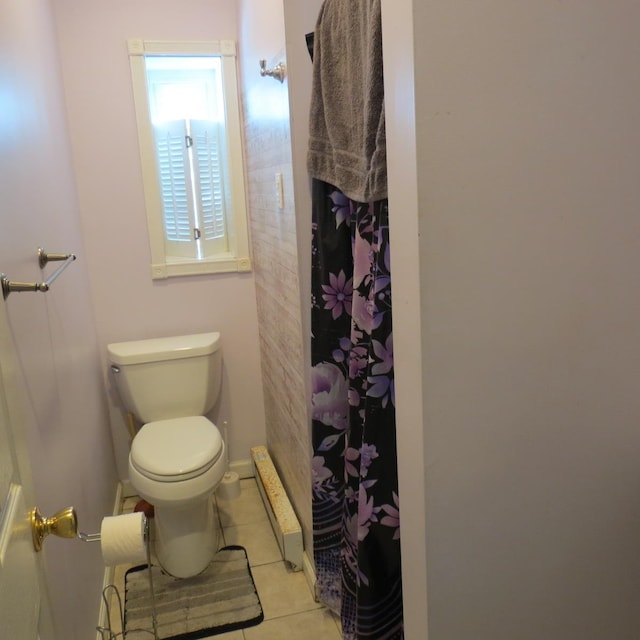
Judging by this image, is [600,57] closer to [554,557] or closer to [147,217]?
[554,557]

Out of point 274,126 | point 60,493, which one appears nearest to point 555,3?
point 274,126

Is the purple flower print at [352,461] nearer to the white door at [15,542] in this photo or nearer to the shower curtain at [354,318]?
the shower curtain at [354,318]

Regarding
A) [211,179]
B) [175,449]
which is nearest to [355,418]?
[175,449]

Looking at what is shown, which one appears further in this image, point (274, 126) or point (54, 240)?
point (274, 126)

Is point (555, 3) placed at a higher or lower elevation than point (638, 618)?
higher

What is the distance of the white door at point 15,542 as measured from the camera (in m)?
0.59

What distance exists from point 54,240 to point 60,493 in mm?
768

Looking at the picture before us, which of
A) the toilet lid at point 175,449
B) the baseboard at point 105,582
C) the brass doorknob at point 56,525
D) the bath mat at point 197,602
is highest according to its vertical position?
the brass doorknob at point 56,525

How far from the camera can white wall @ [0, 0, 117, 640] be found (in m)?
1.26

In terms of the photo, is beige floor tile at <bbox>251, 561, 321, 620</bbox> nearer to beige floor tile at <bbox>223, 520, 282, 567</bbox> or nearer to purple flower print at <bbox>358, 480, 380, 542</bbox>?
beige floor tile at <bbox>223, 520, 282, 567</bbox>

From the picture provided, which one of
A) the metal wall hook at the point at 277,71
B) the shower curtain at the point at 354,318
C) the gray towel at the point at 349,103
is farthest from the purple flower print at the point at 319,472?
the metal wall hook at the point at 277,71

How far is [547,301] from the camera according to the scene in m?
0.94

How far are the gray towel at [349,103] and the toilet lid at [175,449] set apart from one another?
1.07 metres

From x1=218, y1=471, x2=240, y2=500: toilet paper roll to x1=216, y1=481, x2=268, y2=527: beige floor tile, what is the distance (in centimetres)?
7
